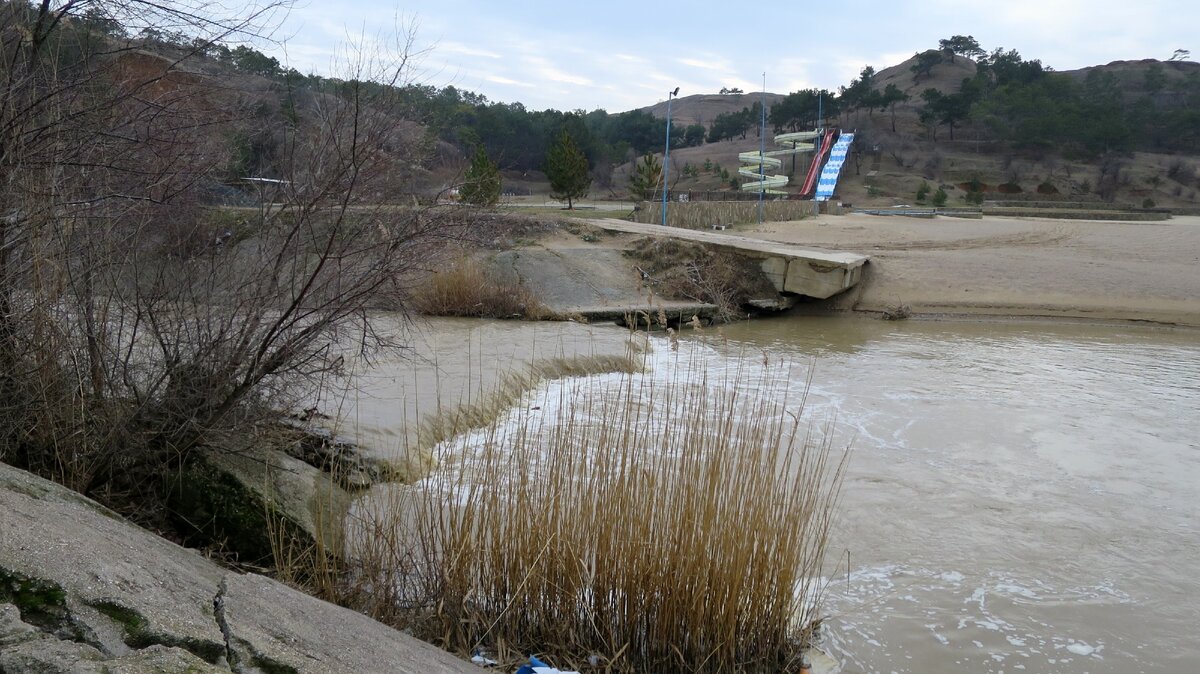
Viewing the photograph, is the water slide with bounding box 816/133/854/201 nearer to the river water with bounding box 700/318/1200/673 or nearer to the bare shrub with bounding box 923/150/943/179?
the bare shrub with bounding box 923/150/943/179

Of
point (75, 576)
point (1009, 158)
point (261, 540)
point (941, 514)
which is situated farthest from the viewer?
point (1009, 158)

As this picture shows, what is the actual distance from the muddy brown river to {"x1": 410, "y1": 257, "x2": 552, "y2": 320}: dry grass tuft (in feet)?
2.90

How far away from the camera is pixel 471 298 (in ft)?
42.6

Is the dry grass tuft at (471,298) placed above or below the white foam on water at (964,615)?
above

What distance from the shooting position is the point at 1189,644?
449 cm

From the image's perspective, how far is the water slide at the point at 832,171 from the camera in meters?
45.5

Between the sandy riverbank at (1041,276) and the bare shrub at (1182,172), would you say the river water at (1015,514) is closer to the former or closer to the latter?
the sandy riverbank at (1041,276)

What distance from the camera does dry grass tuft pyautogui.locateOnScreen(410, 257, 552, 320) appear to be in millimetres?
12782

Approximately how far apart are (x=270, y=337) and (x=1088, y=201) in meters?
51.7

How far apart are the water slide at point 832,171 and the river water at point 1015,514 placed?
33976mm

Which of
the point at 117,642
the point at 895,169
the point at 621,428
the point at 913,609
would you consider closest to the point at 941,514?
the point at 913,609

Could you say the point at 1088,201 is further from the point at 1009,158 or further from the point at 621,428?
the point at 621,428

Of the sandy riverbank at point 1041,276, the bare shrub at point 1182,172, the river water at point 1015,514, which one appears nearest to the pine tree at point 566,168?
the sandy riverbank at point 1041,276

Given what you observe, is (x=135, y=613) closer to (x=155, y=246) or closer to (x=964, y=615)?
(x=155, y=246)
